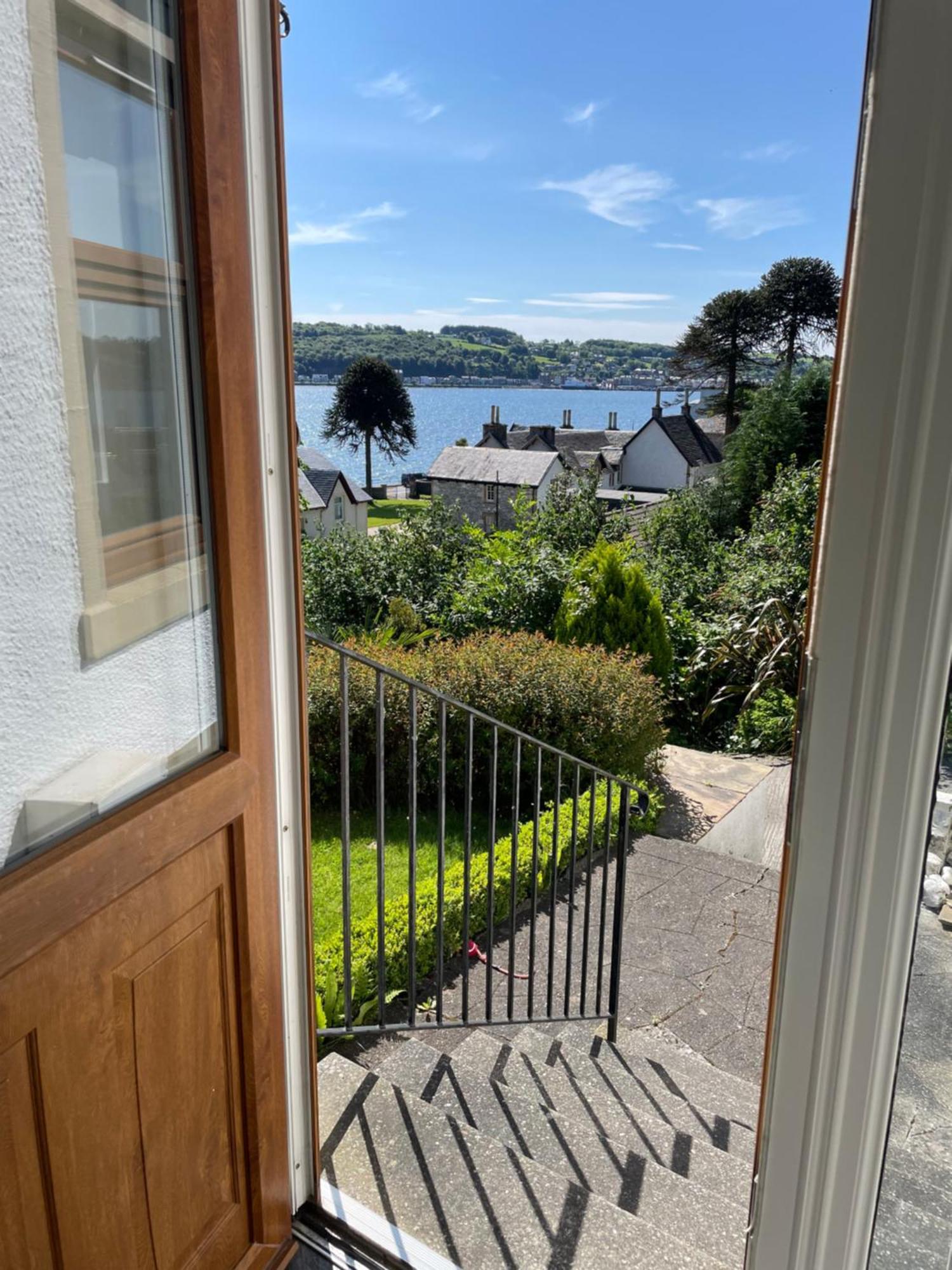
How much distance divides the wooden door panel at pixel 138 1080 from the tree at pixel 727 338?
32.5ft

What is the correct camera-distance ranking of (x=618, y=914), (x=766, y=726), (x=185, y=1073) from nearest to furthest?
(x=185, y=1073) → (x=618, y=914) → (x=766, y=726)

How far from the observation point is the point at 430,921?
10.3 ft

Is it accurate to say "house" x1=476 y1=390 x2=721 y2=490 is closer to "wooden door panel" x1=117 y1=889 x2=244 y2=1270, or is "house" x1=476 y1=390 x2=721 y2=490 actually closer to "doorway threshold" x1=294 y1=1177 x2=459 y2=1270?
"doorway threshold" x1=294 y1=1177 x2=459 y2=1270

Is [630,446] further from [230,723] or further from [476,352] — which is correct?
[230,723]

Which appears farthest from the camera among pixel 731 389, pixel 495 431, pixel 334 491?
pixel 495 431

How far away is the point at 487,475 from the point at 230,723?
627 inches

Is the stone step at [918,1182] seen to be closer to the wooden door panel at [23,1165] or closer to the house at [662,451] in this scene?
the wooden door panel at [23,1165]

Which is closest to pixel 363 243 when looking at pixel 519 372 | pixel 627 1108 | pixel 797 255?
pixel 519 372

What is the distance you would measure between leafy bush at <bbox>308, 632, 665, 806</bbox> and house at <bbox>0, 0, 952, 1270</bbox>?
318 centimetres

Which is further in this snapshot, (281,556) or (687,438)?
(687,438)

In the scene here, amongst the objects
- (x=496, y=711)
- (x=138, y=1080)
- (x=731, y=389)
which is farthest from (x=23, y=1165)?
(x=731, y=389)

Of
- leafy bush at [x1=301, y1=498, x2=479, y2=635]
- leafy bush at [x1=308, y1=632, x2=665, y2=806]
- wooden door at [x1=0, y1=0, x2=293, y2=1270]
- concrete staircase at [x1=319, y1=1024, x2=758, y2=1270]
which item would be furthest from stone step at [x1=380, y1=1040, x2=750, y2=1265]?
leafy bush at [x1=301, y1=498, x2=479, y2=635]

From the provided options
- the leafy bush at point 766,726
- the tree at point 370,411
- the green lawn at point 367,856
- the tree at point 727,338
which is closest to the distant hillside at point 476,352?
the tree at point 370,411

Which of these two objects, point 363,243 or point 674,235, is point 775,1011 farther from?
point 363,243
